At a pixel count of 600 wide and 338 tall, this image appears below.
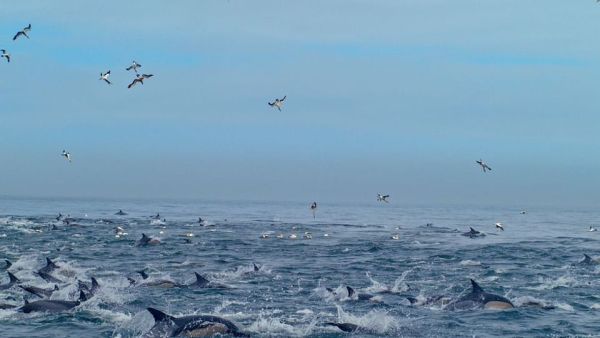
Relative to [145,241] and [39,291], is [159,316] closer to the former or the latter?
[39,291]

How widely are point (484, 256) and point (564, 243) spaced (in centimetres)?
1125

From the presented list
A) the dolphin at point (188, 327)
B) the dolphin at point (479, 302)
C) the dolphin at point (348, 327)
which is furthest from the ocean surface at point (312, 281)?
the dolphin at point (188, 327)

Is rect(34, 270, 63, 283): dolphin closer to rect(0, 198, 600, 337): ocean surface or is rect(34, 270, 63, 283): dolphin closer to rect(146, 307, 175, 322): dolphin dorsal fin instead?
rect(0, 198, 600, 337): ocean surface

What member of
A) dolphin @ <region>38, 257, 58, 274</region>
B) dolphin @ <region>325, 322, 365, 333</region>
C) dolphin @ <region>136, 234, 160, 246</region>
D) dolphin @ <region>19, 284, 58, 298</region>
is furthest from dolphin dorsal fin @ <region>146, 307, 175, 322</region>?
dolphin @ <region>136, 234, 160, 246</region>

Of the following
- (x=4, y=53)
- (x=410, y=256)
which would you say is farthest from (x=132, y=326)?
(x=410, y=256)

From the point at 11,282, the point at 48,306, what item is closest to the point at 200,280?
the point at 11,282

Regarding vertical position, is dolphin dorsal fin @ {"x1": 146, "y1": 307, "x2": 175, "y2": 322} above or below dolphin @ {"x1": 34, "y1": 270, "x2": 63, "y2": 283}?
above

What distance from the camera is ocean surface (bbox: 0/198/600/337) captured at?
59.2 ft

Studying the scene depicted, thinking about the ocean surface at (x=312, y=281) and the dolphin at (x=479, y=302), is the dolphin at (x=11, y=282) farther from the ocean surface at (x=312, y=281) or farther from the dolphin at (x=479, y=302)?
the dolphin at (x=479, y=302)

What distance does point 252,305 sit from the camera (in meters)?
21.3

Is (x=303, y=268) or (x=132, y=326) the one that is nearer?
(x=132, y=326)

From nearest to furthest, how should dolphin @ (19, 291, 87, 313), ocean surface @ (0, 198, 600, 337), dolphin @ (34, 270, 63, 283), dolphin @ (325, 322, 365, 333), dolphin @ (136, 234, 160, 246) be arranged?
dolphin @ (325, 322, 365, 333), ocean surface @ (0, 198, 600, 337), dolphin @ (19, 291, 87, 313), dolphin @ (34, 270, 63, 283), dolphin @ (136, 234, 160, 246)

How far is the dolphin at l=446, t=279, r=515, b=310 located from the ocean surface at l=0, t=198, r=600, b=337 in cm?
38

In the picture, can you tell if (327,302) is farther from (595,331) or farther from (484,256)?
(484,256)
